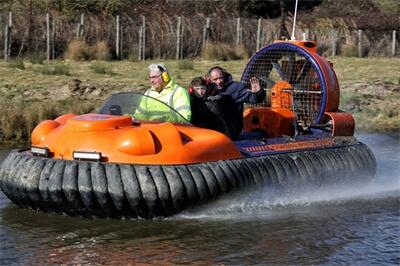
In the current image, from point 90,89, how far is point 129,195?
644 cm

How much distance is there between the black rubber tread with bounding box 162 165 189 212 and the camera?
19.0ft

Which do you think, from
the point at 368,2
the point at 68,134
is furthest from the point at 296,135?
the point at 368,2

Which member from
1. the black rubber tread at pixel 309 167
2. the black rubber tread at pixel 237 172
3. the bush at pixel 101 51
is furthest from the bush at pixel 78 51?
the black rubber tread at pixel 237 172

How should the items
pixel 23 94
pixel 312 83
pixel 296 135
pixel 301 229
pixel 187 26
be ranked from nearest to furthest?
pixel 301 229 → pixel 296 135 → pixel 312 83 → pixel 23 94 → pixel 187 26

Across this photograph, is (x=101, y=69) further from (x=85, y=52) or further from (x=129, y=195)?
(x=129, y=195)

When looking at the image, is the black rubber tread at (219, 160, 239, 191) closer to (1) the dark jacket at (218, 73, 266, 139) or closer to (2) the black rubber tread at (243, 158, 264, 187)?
(2) the black rubber tread at (243, 158, 264, 187)

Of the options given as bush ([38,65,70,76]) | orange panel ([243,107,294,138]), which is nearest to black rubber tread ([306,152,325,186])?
orange panel ([243,107,294,138])

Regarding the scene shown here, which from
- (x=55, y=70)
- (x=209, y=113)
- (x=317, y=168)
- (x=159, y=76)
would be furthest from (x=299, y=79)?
(x=55, y=70)

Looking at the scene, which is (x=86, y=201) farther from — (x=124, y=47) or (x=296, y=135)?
(x=124, y=47)

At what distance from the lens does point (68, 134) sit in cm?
614

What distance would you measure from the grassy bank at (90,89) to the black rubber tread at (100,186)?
13.8 feet

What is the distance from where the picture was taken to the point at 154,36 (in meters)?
18.7

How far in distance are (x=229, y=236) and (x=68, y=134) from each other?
141cm

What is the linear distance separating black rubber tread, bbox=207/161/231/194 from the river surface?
104 millimetres
